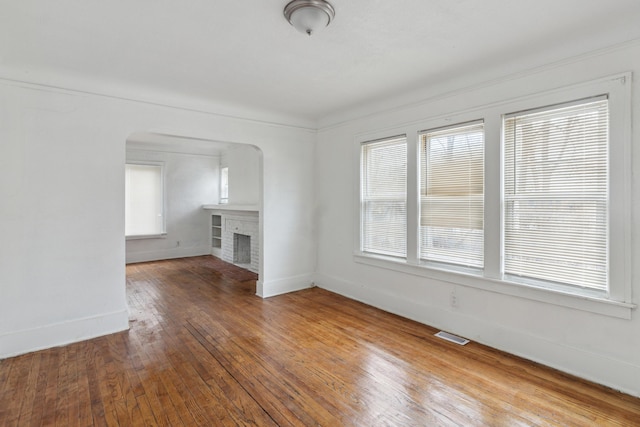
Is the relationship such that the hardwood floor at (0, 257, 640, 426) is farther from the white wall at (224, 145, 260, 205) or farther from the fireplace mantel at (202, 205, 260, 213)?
the white wall at (224, 145, 260, 205)

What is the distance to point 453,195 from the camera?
11.0 feet

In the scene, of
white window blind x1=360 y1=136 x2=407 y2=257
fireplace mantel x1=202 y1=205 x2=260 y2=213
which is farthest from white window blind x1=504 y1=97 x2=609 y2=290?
fireplace mantel x1=202 y1=205 x2=260 y2=213

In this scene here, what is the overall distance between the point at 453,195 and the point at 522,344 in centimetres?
152

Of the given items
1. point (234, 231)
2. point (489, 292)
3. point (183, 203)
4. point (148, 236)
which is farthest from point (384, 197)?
point (148, 236)

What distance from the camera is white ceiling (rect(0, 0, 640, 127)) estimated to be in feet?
6.78

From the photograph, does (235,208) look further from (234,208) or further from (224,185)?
(224,185)

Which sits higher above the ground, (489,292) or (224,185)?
(224,185)

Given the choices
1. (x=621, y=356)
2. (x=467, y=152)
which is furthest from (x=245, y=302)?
(x=621, y=356)

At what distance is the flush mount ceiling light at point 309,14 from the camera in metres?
1.96

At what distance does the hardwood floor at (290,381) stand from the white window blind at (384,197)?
3.23 ft

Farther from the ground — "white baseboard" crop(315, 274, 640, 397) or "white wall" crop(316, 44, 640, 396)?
"white wall" crop(316, 44, 640, 396)

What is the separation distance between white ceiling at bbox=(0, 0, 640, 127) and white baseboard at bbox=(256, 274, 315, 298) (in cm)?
268

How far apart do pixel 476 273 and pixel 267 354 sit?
219 cm

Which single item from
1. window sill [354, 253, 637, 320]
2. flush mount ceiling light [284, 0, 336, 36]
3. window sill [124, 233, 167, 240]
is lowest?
window sill [354, 253, 637, 320]
